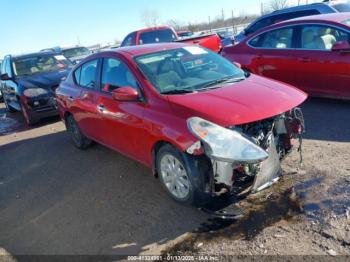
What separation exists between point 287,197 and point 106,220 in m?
1.95

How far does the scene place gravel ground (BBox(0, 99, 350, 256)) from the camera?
10.6ft

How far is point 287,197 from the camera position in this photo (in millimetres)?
3840

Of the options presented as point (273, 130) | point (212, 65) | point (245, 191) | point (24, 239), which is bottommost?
point (24, 239)

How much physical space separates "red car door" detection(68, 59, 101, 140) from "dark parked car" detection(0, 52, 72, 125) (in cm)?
315

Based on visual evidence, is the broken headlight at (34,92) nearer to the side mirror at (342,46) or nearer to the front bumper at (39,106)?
the front bumper at (39,106)

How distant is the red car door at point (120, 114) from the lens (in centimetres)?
434

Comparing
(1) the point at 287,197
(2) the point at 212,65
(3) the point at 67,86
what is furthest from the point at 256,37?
(1) the point at 287,197

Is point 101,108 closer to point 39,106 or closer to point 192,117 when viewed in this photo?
point 192,117

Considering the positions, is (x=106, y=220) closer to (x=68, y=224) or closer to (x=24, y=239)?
(x=68, y=224)

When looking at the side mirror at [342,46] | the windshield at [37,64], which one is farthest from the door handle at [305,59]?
the windshield at [37,64]

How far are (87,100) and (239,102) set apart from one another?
2674 millimetres

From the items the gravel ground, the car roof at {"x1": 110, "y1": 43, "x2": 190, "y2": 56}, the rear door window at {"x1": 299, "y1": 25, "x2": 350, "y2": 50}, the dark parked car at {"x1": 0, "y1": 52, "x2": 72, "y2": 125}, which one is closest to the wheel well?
the gravel ground

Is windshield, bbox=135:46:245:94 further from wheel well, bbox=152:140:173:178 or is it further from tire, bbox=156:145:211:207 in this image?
tire, bbox=156:145:211:207

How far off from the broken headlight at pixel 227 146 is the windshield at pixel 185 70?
888 millimetres
